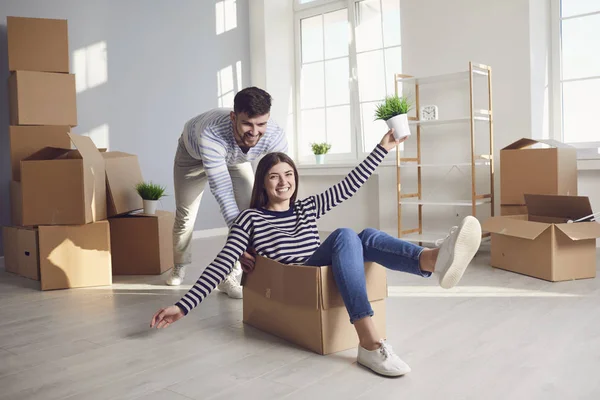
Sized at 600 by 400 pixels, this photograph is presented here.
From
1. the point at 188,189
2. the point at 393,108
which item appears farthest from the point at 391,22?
the point at 188,189

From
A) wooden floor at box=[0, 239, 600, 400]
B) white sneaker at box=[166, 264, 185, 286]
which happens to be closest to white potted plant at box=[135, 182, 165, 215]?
white sneaker at box=[166, 264, 185, 286]

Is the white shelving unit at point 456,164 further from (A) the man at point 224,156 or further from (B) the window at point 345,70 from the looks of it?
(A) the man at point 224,156

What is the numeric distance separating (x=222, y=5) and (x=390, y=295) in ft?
10.8

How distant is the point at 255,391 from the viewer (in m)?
1.45

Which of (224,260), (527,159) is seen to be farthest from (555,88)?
(224,260)

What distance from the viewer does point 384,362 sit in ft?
5.02

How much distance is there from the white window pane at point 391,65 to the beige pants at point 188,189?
7.59 ft

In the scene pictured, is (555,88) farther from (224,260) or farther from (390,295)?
(224,260)

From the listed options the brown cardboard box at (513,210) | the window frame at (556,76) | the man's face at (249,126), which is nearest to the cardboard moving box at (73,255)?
the man's face at (249,126)

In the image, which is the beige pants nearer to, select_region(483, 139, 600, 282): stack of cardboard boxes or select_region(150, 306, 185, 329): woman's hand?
select_region(150, 306, 185, 329): woman's hand

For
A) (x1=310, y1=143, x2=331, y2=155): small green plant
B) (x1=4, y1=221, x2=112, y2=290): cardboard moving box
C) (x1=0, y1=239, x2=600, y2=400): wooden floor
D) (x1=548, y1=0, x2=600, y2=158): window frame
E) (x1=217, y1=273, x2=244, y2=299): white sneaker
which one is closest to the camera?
(x1=0, y1=239, x2=600, y2=400): wooden floor

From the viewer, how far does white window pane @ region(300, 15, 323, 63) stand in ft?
16.7

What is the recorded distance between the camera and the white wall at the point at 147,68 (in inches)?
151

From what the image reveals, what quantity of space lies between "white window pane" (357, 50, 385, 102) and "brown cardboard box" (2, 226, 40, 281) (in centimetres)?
288
